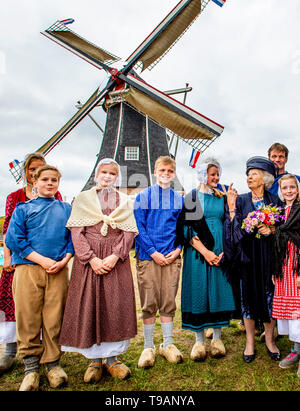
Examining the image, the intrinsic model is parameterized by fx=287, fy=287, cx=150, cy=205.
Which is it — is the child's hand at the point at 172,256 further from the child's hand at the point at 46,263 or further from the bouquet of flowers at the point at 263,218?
the child's hand at the point at 46,263

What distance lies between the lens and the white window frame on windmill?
1496 centimetres

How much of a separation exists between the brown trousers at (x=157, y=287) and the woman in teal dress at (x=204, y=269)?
0.56ft

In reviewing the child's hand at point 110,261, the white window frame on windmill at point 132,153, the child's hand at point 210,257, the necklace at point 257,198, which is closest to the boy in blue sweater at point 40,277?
the child's hand at point 110,261

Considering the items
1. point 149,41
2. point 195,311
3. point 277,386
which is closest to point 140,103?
point 149,41

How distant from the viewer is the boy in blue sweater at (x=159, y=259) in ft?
10.4

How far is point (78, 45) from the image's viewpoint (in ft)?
45.2

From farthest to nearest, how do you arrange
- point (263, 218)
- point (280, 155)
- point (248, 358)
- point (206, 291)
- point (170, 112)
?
point (170, 112) < point (280, 155) < point (206, 291) < point (248, 358) < point (263, 218)

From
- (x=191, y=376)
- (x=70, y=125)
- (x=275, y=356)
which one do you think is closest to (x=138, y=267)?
(x=191, y=376)

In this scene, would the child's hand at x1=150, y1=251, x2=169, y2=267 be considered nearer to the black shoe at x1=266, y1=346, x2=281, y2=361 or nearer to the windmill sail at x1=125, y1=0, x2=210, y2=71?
the black shoe at x1=266, y1=346, x2=281, y2=361

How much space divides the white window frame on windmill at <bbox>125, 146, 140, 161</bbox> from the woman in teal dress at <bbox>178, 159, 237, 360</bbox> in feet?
38.7

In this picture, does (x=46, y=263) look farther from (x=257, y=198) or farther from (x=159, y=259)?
(x=257, y=198)

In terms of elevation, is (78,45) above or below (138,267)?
above

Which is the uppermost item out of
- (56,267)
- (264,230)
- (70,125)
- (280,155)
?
(70,125)

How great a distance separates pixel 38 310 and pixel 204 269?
5.78 ft
